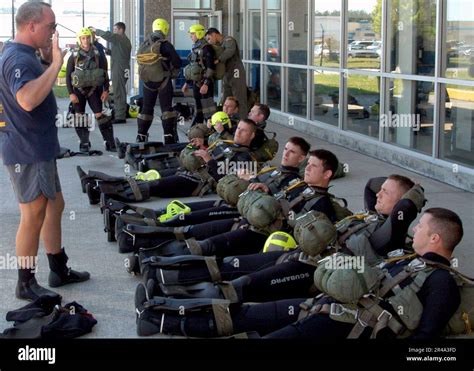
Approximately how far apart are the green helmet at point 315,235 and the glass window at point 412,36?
4.81 metres

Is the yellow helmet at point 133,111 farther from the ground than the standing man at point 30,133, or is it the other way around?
the standing man at point 30,133

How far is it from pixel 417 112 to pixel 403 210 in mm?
5016

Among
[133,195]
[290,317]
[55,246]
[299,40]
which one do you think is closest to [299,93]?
[299,40]

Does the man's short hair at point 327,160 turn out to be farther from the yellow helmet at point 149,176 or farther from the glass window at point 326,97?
the glass window at point 326,97

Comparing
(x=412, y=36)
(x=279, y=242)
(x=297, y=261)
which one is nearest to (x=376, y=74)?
(x=412, y=36)

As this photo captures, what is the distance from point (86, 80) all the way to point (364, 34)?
3747 millimetres

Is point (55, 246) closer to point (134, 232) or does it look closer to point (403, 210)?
point (134, 232)

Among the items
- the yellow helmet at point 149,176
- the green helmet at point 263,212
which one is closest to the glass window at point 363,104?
the yellow helmet at point 149,176

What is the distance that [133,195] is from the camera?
329 inches

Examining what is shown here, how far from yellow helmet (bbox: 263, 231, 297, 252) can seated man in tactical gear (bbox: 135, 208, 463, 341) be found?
3.45 ft

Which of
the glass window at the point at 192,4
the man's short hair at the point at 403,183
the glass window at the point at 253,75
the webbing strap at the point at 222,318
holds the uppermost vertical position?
the glass window at the point at 192,4

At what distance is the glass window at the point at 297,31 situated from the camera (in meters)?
14.0

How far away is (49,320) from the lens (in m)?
4.72
